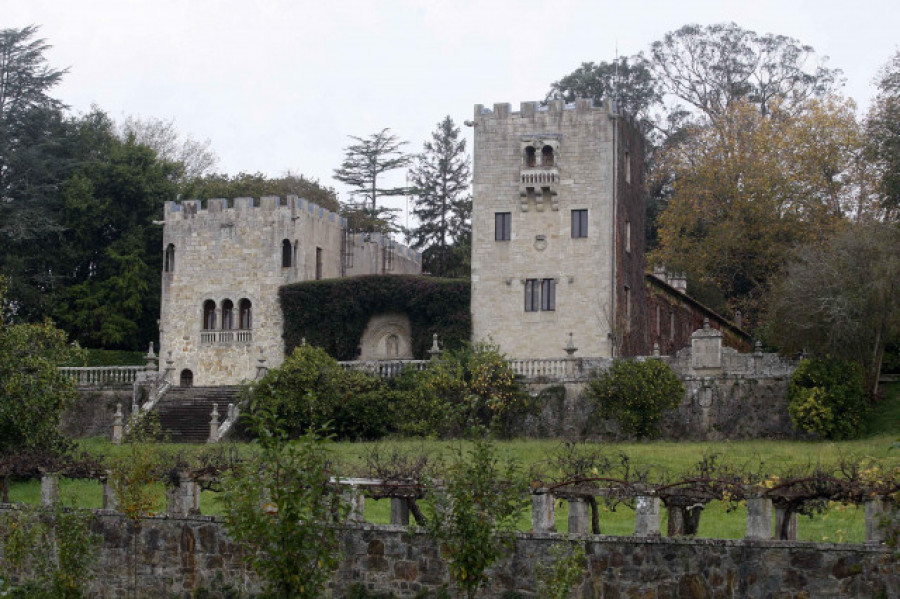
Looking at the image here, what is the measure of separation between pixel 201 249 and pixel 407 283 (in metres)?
7.91

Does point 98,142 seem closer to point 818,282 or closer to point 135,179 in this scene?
point 135,179

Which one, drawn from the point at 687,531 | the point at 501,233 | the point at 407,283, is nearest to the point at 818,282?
the point at 501,233

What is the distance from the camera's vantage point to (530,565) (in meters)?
22.2

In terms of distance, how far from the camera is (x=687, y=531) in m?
22.5

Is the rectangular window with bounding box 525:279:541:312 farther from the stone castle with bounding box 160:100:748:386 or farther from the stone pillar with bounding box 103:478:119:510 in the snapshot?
the stone pillar with bounding box 103:478:119:510

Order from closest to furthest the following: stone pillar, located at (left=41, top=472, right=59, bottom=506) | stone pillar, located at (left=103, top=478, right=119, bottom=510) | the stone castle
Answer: stone pillar, located at (left=103, top=478, right=119, bottom=510), stone pillar, located at (left=41, top=472, right=59, bottom=506), the stone castle

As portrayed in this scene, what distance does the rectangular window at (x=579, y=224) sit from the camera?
151 ft

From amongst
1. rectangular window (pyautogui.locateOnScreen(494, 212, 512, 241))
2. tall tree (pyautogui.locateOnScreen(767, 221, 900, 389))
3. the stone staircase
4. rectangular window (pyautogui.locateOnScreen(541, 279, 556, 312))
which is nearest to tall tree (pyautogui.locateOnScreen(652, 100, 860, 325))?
rectangular window (pyautogui.locateOnScreen(541, 279, 556, 312))

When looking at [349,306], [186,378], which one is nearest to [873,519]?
[349,306]

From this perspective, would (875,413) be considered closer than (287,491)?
No

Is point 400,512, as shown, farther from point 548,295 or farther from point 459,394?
point 548,295

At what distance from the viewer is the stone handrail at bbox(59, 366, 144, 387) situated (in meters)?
47.1

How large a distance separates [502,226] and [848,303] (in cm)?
1258

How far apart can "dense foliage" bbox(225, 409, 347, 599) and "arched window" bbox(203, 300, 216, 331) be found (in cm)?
3118
